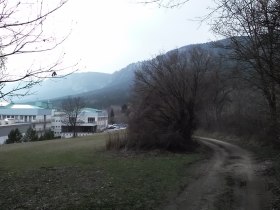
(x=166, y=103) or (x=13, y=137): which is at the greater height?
(x=166, y=103)

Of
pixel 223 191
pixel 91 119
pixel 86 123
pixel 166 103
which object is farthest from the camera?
pixel 91 119

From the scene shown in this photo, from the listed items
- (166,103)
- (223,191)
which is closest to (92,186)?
(223,191)

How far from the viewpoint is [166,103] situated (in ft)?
123

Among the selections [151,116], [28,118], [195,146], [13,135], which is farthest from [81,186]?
[28,118]

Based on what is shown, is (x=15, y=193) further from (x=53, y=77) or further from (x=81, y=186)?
(x=53, y=77)

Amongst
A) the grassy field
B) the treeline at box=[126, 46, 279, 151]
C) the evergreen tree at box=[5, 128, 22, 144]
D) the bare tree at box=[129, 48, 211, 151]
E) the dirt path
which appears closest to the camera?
the dirt path

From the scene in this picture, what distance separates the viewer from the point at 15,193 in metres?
15.1

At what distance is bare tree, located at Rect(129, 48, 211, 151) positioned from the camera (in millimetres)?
35875

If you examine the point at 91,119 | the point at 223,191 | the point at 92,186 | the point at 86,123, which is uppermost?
the point at 91,119

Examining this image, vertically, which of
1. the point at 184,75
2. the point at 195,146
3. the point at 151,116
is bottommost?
the point at 195,146

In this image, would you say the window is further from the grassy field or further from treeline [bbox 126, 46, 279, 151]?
the grassy field

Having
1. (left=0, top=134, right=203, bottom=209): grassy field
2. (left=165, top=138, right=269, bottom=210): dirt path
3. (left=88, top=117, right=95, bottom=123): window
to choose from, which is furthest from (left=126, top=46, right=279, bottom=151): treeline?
(left=88, top=117, right=95, bottom=123): window

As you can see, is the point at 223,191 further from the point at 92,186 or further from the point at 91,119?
the point at 91,119

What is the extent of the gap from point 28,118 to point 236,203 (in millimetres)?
137926
